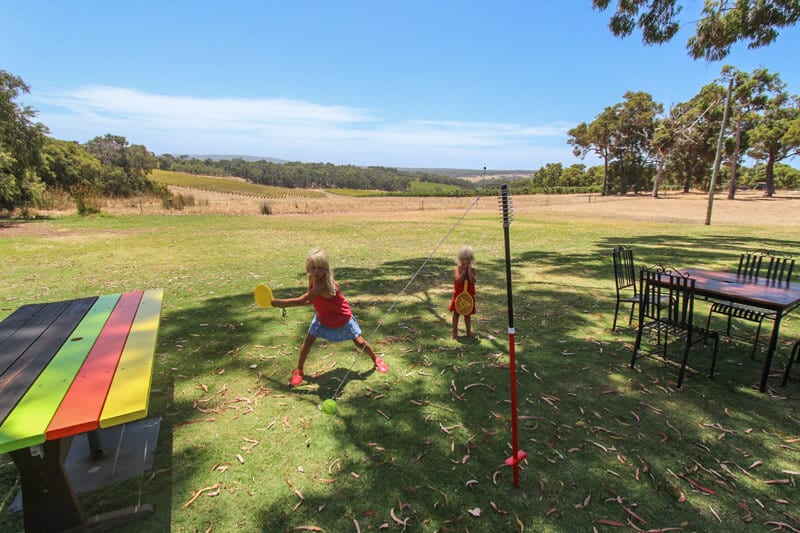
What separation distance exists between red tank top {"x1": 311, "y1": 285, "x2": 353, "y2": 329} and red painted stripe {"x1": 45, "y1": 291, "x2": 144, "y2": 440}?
71.0 inches

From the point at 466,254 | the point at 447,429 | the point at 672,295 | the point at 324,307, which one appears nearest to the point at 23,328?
the point at 324,307

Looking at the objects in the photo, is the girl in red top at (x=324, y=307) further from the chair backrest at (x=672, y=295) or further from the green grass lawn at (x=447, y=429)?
the chair backrest at (x=672, y=295)

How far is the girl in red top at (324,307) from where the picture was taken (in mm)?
4117

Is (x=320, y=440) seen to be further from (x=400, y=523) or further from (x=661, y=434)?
(x=661, y=434)

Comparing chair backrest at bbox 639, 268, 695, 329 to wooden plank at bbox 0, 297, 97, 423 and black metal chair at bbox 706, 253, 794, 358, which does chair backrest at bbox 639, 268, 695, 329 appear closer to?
black metal chair at bbox 706, 253, 794, 358

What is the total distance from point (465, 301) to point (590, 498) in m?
2.80

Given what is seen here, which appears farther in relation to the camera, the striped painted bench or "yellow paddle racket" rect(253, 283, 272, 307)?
"yellow paddle racket" rect(253, 283, 272, 307)

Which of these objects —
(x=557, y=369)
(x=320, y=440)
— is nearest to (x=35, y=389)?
(x=320, y=440)

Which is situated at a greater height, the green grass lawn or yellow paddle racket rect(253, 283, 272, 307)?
yellow paddle racket rect(253, 283, 272, 307)

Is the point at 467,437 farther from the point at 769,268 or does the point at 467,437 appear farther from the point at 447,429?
the point at 769,268

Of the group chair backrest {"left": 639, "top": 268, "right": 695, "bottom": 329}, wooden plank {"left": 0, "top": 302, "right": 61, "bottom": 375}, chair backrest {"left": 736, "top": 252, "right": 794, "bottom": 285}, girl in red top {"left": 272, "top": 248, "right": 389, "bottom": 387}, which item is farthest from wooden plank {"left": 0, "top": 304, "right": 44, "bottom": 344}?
chair backrest {"left": 736, "top": 252, "right": 794, "bottom": 285}

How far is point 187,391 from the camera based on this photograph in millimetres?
4293

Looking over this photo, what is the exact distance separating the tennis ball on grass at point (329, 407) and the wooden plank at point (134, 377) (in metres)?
1.64

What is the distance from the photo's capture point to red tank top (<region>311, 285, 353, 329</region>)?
4.35 meters
